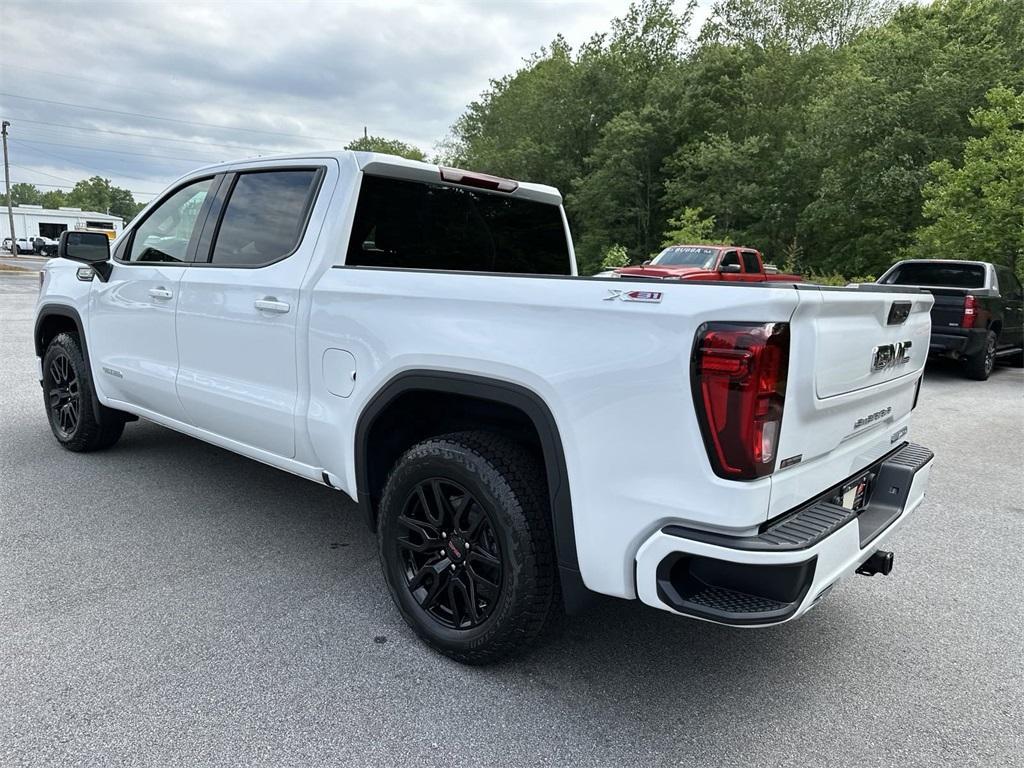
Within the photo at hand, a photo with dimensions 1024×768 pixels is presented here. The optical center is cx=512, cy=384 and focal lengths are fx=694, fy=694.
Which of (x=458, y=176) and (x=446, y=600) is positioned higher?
(x=458, y=176)

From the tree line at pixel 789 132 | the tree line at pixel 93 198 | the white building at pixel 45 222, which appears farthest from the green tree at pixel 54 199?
the tree line at pixel 789 132

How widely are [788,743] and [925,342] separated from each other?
1720 mm

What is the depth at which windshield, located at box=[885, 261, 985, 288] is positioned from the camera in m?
10.1

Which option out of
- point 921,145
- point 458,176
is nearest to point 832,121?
point 921,145

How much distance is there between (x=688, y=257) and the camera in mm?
17812

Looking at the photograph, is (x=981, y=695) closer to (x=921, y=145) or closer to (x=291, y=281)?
(x=291, y=281)

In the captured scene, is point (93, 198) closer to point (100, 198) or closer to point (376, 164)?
point (100, 198)

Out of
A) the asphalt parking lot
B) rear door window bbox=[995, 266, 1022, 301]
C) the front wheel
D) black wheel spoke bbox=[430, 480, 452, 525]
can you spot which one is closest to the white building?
rear door window bbox=[995, 266, 1022, 301]

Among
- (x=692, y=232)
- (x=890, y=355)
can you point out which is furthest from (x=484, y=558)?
(x=692, y=232)

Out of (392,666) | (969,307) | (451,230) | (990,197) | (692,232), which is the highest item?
(990,197)

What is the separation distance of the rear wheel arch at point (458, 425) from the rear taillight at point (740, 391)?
0.52 m

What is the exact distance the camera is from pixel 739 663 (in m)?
2.71

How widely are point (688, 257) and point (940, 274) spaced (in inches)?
312

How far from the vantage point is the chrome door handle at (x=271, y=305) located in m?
3.08
